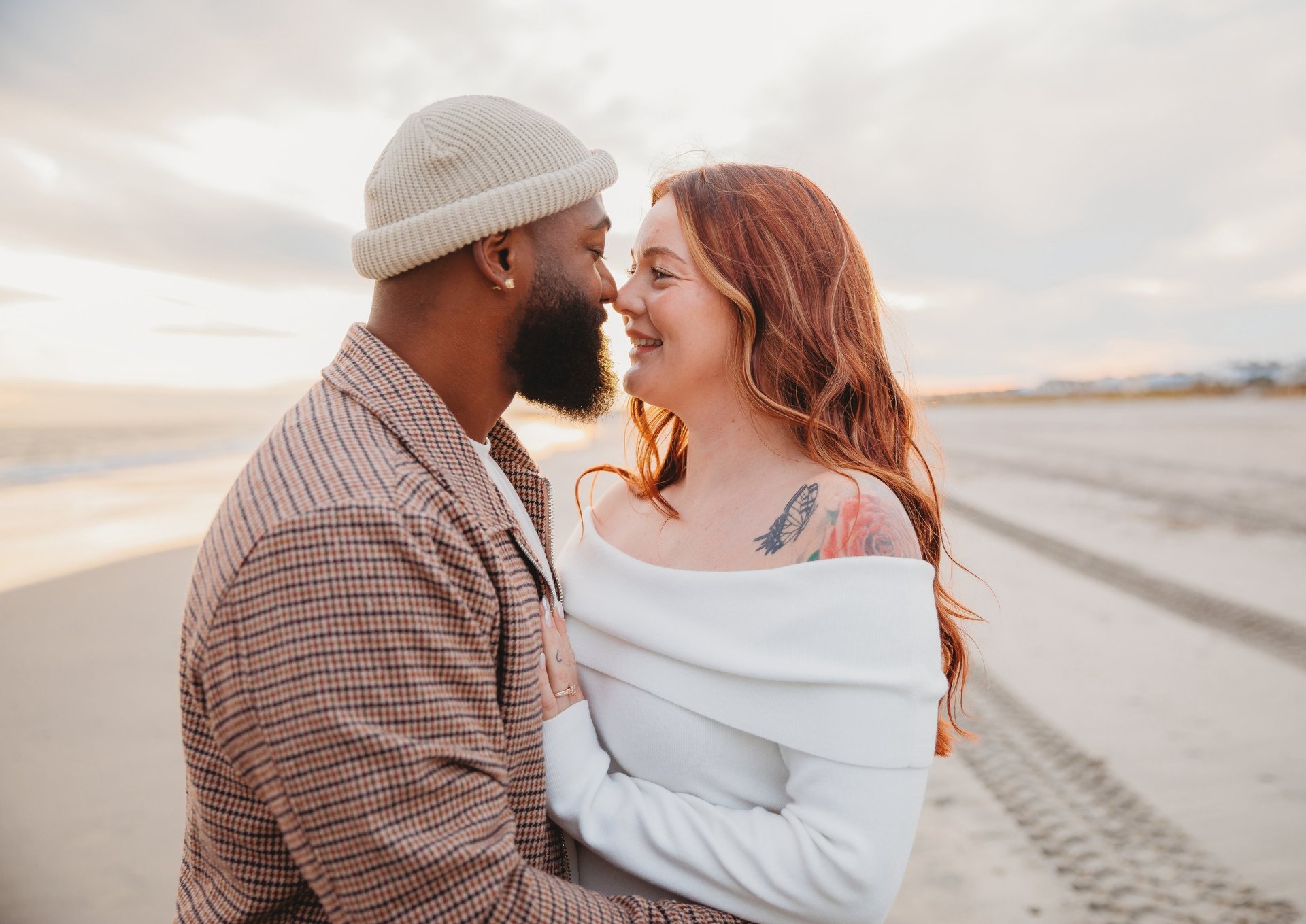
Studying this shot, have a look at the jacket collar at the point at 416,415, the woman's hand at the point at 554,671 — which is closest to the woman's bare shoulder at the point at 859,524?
the woman's hand at the point at 554,671

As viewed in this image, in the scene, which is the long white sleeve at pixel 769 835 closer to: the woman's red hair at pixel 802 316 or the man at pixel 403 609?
the man at pixel 403 609

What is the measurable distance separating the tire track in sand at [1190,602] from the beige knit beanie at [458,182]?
20.3 ft

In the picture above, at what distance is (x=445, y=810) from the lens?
4.18ft

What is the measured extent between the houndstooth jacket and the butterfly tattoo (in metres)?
0.66

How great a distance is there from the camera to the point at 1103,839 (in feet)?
12.0

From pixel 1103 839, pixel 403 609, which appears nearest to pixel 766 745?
pixel 403 609

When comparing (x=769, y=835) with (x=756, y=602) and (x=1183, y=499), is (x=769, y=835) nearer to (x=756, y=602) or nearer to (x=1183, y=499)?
(x=756, y=602)

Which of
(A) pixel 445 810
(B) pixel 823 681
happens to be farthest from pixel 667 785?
(A) pixel 445 810

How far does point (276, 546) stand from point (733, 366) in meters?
1.37

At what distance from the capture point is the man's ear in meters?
1.83

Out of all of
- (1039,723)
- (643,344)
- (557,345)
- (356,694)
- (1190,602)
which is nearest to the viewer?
(356,694)

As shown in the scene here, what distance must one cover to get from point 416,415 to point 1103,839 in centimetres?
359

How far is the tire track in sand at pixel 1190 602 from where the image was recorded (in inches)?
240

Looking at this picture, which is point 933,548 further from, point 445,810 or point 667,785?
point 445,810
